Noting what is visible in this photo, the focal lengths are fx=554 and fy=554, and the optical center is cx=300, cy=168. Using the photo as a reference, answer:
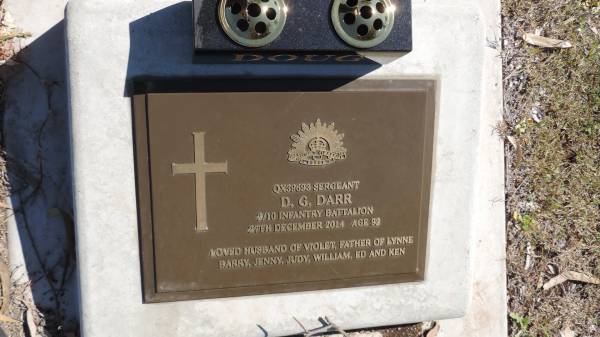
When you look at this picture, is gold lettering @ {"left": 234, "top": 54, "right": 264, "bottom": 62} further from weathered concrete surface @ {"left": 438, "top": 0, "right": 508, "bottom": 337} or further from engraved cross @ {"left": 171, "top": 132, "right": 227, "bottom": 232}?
weathered concrete surface @ {"left": 438, "top": 0, "right": 508, "bottom": 337}

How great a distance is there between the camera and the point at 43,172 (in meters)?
3.43

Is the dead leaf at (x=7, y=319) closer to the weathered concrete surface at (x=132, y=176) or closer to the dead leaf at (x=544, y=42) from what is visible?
the weathered concrete surface at (x=132, y=176)

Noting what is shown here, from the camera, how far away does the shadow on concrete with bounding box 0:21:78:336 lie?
3379 millimetres

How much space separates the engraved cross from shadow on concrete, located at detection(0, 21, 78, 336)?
95cm

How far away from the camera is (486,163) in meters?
3.92

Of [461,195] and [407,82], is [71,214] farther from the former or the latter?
[461,195]

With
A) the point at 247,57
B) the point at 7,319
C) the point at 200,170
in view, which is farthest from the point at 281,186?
the point at 7,319

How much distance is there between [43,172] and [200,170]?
3.72ft

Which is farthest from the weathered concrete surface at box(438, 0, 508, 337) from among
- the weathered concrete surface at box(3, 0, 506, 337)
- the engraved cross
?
the engraved cross

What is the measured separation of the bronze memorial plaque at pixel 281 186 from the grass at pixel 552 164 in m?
1.19

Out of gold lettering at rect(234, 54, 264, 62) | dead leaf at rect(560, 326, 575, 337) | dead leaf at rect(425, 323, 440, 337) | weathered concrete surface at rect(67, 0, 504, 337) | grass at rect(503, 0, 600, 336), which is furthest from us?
dead leaf at rect(560, 326, 575, 337)

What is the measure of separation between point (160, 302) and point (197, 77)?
1278mm

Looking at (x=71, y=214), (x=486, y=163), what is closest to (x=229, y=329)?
(x=71, y=214)

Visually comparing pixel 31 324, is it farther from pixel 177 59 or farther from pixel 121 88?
pixel 177 59
